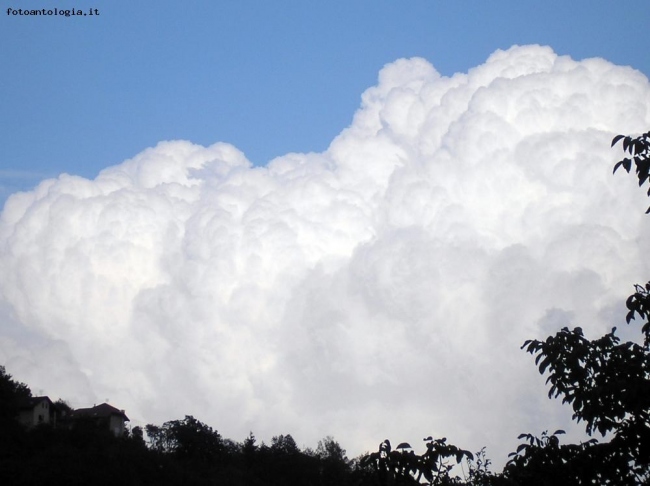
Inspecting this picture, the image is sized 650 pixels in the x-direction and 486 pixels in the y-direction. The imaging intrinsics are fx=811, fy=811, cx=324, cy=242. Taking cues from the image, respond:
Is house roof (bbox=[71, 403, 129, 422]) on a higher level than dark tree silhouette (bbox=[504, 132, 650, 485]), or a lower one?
higher

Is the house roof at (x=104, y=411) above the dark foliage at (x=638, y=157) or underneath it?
above

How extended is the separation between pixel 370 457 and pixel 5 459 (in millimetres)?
46166

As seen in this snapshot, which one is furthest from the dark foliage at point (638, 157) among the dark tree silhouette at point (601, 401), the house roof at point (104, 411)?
the house roof at point (104, 411)

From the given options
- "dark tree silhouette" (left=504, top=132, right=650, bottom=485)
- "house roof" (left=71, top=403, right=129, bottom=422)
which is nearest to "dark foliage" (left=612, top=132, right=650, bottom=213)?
"dark tree silhouette" (left=504, top=132, right=650, bottom=485)

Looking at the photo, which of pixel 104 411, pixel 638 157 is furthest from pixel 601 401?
pixel 104 411

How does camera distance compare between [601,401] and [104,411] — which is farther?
[104,411]

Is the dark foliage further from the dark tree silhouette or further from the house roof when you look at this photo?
the house roof

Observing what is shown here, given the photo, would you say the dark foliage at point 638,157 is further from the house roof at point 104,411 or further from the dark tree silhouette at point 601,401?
the house roof at point 104,411

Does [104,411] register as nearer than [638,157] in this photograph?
No

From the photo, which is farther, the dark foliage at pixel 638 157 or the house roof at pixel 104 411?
the house roof at pixel 104 411

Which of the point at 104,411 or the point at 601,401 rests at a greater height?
the point at 104,411

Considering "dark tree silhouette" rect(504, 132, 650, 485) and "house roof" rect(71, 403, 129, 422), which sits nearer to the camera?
"dark tree silhouette" rect(504, 132, 650, 485)

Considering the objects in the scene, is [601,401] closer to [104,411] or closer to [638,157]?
[638,157]

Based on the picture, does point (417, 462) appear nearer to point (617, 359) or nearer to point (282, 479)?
point (617, 359)
